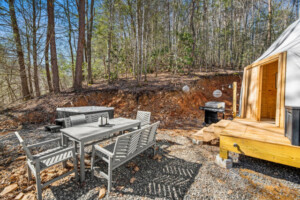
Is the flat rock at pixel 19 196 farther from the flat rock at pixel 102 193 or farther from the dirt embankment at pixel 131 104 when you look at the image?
the dirt embankment at pixel 131 104

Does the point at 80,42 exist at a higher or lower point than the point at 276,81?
higher

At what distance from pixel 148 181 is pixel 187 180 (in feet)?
2.10

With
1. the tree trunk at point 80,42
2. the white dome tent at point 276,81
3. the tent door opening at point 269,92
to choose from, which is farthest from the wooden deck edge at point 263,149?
the tree trunk at point 80,42

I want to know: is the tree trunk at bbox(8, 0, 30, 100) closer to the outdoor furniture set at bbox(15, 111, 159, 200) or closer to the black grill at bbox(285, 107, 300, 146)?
the outdoor furniture set at bbox(15, 111, 159, 200)

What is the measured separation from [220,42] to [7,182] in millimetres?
16354

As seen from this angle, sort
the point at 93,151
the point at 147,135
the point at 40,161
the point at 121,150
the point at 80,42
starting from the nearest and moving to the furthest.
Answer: the point at 40,161
the point at 121,150
the point at 93,151
the point at 147,135
the point at 80,42

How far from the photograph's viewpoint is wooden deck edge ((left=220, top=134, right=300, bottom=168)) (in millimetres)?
1926

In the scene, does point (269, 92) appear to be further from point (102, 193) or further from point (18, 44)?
point (18, 44)

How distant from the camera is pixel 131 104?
255 inches

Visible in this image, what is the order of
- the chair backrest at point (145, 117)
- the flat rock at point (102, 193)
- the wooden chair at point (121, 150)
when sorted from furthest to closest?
the chair backrest at point (145, 117), the wooden chair at point (121, 150), the flat rock at point (102, 193)

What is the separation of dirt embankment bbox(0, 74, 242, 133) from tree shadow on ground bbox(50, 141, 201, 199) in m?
2.51

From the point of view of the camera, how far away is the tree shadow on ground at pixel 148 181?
1844 mm

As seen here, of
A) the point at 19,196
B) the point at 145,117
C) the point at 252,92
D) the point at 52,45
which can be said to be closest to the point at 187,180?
the point at 145,117

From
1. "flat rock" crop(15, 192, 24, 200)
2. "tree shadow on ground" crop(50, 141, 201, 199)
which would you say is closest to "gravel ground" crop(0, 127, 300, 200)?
"tree shadow on ground" crop(50, 141, 201, 199)
